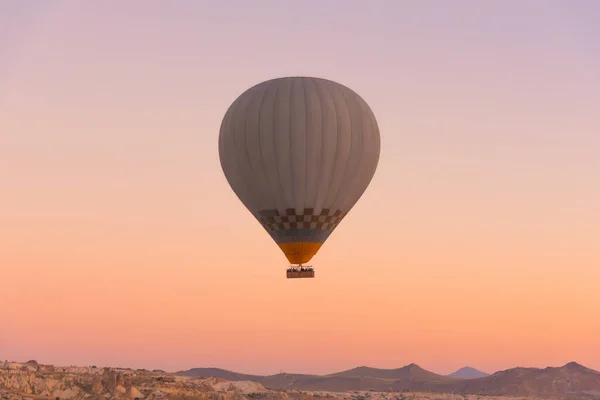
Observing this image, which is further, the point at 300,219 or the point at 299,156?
the point at 300,219

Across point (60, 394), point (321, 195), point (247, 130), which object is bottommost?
point (60, 394)

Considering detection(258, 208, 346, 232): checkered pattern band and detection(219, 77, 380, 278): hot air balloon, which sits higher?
detection(219, 77, 380, 278): hot air balloon

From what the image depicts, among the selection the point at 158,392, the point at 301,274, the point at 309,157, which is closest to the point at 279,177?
the point at 309,157

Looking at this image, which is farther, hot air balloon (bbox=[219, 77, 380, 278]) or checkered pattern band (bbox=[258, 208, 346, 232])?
checkered pattern band (bbox=[258, 208, 346, 232])

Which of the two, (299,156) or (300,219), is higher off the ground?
(299,156)

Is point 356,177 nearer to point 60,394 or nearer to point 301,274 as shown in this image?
point 301,274
